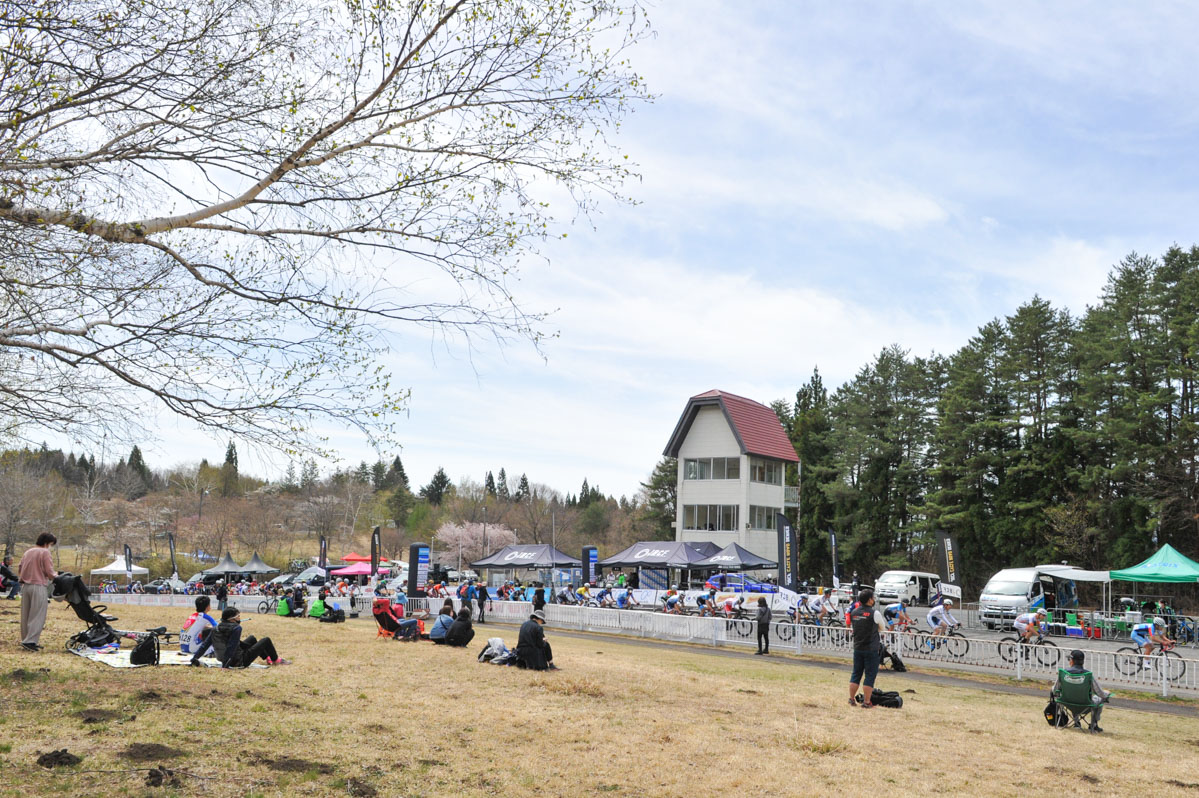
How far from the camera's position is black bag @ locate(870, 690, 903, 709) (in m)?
13.2

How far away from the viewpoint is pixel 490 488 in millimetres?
146375

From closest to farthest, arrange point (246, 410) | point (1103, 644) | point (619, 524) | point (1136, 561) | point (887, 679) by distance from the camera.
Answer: point (246, 410)
point (887, 679)
point (1103, 644)
point (1136, 561)
point (619, 524)

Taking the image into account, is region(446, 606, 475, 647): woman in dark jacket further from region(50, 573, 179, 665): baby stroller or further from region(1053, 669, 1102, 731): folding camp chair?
region(1053, 669, 1102, 731): folding camp chair

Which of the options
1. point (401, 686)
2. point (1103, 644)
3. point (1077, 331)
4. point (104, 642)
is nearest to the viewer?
point (401, 686)

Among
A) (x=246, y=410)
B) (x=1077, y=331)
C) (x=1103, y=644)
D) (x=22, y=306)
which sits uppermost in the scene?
(x=1077, y=331)

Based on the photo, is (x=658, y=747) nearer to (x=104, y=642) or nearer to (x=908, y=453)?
(x=104, y=642)

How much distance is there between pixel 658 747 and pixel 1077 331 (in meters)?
50.8

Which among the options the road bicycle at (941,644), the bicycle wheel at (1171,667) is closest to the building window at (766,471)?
the road bicycle at (941,644)

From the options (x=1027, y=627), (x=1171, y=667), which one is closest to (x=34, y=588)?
(x=1171, y=667)

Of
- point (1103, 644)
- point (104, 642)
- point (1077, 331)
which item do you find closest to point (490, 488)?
point (1077, 331)

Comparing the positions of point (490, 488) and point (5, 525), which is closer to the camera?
point (5, 525)

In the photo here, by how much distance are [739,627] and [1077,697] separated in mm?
13340

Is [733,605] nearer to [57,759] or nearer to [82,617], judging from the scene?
[82,617]

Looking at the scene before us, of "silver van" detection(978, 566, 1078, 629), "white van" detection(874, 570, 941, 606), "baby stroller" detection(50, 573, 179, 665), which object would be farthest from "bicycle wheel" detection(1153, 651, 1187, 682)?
"white van" detection(874, 570, 941, 606)
